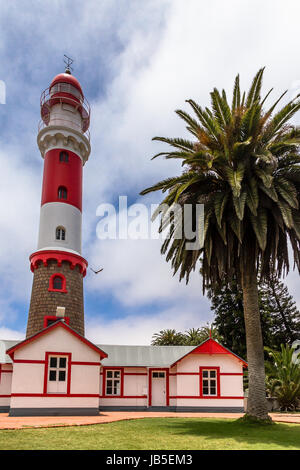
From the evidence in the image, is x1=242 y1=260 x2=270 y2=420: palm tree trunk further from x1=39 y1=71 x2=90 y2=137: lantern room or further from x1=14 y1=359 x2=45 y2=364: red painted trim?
x1=39 y1=71 x2=90 y2=137: lantern room

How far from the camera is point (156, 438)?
42.1ft

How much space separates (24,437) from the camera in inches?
496

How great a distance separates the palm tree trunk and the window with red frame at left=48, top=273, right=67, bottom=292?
13067mm

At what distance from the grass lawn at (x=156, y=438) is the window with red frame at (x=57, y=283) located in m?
A: 11.6

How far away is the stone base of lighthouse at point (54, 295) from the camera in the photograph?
84.9ft

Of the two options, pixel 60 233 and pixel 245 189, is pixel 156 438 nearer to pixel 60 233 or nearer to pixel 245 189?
pixel 245 189

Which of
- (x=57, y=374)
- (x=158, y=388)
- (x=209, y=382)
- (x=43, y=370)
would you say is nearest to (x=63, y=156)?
(x=43, y=370)

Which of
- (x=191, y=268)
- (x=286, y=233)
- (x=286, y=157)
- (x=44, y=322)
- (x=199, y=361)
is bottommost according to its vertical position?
(x=199, y=361)

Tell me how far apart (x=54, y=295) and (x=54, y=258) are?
2.38 metres

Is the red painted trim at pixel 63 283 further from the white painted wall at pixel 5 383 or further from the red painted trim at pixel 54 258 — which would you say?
the white painted wall at pixel 5 383

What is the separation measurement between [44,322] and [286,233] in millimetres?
15373
